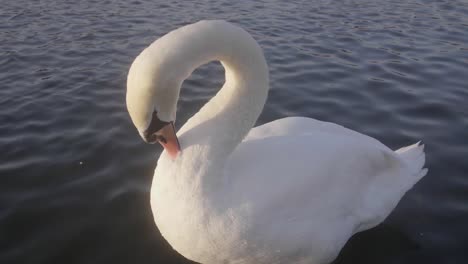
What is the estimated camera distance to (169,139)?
12.4ft

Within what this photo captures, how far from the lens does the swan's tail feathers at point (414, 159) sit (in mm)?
5398

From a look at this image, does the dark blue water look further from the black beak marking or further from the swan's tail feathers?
the black beak marking

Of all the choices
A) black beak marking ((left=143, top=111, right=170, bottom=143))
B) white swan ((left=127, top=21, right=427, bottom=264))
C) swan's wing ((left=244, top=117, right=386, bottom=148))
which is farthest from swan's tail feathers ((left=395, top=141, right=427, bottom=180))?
black beak marking ((left=143, top=111, right=170, bottom=143))

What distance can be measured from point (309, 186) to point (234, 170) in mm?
664

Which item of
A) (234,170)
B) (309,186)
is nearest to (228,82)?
(234,170)

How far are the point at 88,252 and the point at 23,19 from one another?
8834 mm

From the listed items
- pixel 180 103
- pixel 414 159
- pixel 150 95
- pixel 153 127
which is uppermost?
Answer: pixel 150 95

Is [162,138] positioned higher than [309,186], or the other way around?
[162,138]

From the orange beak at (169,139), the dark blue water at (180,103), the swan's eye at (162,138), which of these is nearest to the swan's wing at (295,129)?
the orange beak at (169,139)

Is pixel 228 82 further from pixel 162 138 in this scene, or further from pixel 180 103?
pixel 180 103

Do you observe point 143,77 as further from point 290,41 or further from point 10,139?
point 290,41

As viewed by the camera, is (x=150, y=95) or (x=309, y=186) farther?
(x=309, y=186)

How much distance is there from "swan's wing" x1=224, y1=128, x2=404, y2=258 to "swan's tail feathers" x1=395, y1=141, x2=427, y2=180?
60cm

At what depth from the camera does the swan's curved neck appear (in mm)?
3619
